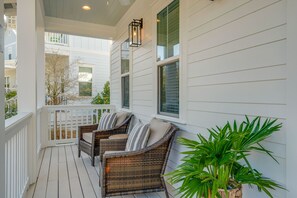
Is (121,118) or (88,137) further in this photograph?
(121,118)

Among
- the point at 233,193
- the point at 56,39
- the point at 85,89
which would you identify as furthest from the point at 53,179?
the point at 56,39

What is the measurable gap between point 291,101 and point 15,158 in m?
2.54

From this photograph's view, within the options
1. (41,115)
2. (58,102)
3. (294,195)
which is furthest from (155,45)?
(58,102)

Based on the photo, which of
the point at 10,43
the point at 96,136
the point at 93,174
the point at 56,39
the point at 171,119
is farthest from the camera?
the point at 56,39

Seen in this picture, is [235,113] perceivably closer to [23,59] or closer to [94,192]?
[94,192]

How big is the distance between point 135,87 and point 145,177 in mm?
2146

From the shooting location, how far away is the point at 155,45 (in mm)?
3305

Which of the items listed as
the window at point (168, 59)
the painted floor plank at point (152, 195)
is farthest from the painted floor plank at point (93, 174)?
the window at point (168, 59)

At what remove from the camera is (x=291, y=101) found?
1307mm

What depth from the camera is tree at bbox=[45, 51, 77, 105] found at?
8102 millimetres

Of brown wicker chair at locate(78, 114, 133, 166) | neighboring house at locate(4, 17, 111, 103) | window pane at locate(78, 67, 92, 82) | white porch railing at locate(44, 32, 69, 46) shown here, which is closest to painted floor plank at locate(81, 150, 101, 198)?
brown wicker chair at locate(78, 114, 133, 166)

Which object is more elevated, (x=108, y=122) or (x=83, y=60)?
(x=83, y=60)

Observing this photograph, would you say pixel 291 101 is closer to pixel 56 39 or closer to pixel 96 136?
pixel 96 136

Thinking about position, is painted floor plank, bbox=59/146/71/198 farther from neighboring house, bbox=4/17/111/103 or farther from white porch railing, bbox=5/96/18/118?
neighboring house, bbox=4/17/111/103
